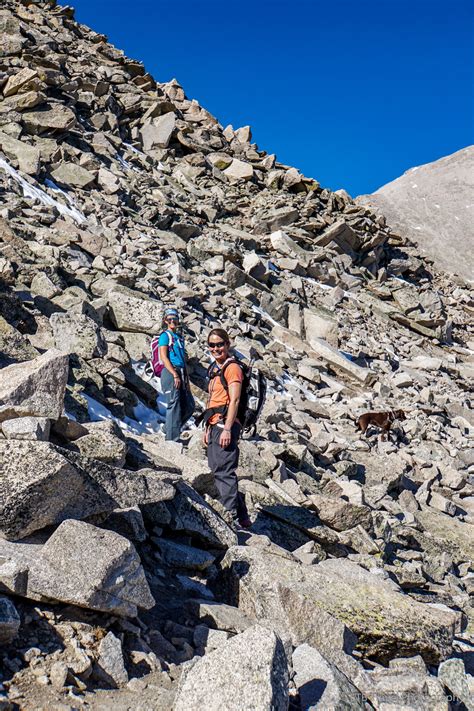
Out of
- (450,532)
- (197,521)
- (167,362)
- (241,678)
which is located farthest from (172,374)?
(241,678)

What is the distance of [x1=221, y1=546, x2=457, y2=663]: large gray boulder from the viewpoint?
444cm

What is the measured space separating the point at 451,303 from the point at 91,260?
2273 centimetres

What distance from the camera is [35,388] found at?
5.73 meters

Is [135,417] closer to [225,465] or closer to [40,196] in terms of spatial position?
[225,465]

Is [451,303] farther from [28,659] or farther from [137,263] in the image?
[28,659]

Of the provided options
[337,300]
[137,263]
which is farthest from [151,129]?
[137,263]

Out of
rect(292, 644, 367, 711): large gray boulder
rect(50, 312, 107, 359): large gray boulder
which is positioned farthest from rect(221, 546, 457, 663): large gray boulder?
rect(50, 312, 107, 359): large gray boulder

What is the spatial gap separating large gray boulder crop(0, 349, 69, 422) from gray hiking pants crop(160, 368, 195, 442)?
3312 mm

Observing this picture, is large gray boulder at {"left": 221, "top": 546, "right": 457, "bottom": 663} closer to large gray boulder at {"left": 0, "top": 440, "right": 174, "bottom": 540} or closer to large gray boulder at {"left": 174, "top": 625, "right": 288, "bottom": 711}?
large gray boulder at {"left": 174, "top": 625, "right": 288, "bottom": 711}

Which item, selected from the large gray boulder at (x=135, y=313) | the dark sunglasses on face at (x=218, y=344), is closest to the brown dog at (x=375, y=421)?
the large gray boulder at (x=135, y=313)

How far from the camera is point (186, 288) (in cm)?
1712

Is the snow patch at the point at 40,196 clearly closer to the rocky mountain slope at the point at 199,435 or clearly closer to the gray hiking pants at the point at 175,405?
the rocky mountain slope at the point at 199,435

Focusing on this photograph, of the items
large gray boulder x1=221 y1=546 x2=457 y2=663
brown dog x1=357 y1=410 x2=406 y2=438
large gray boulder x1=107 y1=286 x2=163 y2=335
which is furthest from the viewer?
brown dog x1=357 y1=410 x2=406 y2=438

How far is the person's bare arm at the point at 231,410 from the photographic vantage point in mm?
6336
